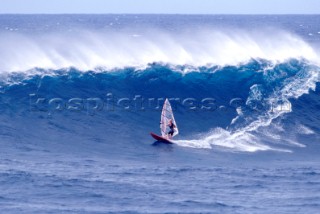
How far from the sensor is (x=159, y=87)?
29906 millimetres

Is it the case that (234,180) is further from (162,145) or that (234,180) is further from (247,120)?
(247,120)

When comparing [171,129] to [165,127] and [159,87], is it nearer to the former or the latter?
[165,127]

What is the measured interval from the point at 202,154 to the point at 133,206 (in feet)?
22.7

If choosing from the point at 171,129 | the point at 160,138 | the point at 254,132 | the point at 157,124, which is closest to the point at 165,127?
the point at 171,129

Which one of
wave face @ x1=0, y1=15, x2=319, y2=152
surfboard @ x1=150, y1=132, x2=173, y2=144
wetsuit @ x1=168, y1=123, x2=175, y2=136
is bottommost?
surfboard @ x1=150, y1=132, x2=173, y2=144

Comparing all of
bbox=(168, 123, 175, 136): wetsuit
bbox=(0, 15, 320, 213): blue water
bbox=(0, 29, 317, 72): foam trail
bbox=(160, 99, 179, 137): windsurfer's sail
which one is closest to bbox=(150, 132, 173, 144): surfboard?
bbox=(160, 99, 179, 137): windsurfer's sail

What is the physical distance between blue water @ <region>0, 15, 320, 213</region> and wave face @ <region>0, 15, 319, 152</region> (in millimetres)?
72

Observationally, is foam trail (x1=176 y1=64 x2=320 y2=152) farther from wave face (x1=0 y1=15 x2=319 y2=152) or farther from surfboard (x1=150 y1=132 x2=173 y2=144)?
surfboard (x1=150 y1=132 x2=173 y2=144)

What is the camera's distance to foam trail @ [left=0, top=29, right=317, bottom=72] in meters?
32.8

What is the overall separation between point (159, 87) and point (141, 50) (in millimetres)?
5378

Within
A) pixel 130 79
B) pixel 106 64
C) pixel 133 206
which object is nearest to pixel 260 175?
pixel 133 206

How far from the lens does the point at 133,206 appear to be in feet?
48.0

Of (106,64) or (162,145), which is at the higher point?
(106,64)

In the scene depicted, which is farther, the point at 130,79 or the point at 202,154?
the point at 130,79
